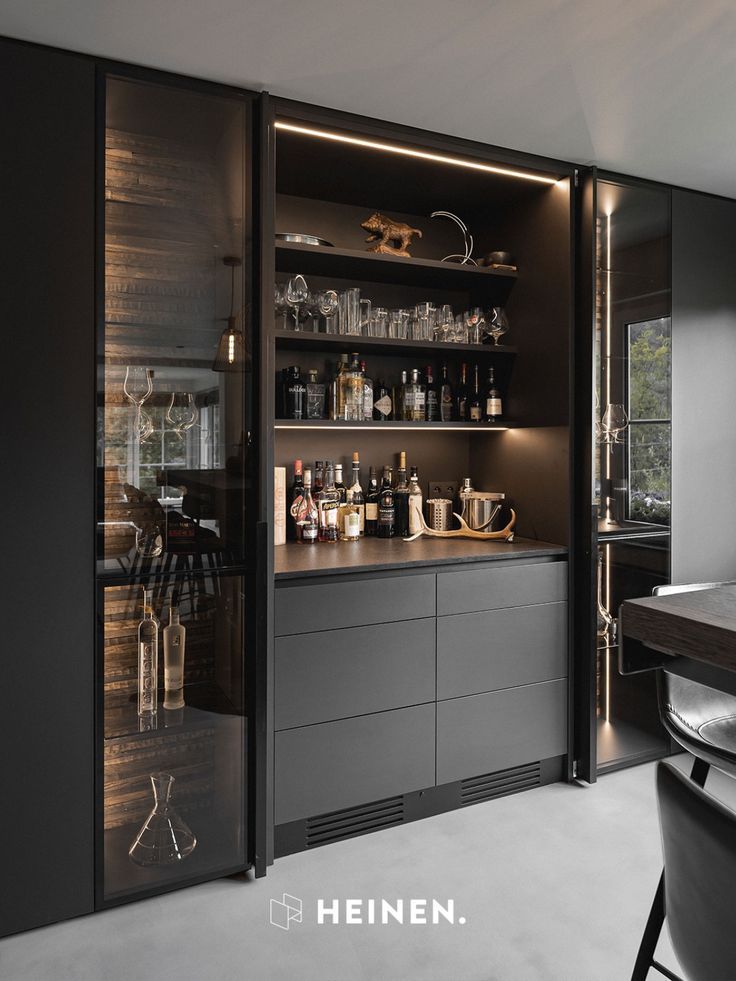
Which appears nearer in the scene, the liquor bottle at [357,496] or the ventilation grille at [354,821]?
the ventilation grille at [354,821]

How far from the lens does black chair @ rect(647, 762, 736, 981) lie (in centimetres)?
85

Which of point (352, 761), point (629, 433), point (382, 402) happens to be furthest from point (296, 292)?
point (352, 761)

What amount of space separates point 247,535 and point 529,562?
1.16 m

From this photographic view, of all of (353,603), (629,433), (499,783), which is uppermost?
(629,433)

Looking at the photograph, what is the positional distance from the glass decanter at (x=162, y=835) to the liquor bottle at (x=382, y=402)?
166 centimetres

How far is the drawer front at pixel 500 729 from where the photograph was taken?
267cm

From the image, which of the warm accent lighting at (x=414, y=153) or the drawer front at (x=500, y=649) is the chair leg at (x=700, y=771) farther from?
the warm accent lighting at (x=414, y=153)

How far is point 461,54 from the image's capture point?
6.58 feet

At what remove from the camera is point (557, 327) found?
2896mm

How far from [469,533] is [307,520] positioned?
712 mm

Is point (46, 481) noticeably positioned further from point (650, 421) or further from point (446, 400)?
point (650, 421)

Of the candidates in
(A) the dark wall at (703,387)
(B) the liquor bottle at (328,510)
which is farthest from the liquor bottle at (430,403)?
(A) the dark wall at (703,387)

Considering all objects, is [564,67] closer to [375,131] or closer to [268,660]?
[375,131]

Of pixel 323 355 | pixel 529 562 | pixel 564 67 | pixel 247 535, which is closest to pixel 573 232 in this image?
pixel 564 67
